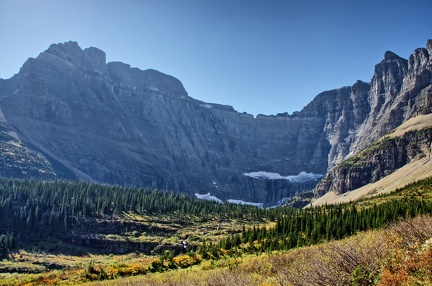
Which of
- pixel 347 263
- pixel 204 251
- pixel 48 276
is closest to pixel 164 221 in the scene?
pixel 204 251

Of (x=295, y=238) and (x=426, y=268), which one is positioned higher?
(x=426, y=268)

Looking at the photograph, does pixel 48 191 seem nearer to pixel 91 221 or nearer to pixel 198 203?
pixel 91 221

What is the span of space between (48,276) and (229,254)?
27.2m

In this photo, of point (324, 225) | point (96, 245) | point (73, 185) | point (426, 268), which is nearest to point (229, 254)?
point (324, 225)

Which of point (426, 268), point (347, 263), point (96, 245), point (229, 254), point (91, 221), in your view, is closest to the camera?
point (426, 268)

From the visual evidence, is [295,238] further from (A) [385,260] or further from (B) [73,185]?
(B) [73,185]

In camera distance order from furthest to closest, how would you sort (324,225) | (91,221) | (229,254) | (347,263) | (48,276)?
(91,221) < (324,225) < (229,254) < (48,276) < (347,263)

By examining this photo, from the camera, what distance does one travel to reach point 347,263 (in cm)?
1980

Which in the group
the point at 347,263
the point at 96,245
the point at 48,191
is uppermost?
the point at 347,263

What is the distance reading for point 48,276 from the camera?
153ft

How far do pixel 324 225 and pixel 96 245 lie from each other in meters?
77.6

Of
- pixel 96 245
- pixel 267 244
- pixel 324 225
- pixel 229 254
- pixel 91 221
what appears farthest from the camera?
pixel 91 221

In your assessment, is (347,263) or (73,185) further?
(73,185)

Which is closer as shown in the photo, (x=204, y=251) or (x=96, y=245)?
(x=204, y=251)
